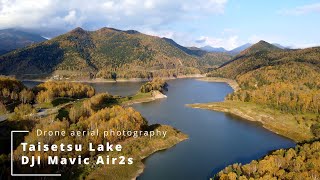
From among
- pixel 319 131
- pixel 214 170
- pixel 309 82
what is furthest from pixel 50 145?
pixel 309 82

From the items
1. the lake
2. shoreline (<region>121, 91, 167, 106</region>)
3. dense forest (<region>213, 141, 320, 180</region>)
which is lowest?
the lake

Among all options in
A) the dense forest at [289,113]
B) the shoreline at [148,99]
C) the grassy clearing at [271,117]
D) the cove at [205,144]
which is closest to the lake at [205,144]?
the cove at [205,144]

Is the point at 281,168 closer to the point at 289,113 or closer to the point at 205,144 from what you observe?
the point at 205,144

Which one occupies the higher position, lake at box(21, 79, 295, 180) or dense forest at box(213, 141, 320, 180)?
dense forest at box(213, 141, 320, 180)

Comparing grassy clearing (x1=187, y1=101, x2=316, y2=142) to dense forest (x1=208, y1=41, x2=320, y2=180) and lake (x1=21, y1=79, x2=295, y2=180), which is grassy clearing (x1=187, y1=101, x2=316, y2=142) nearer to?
dense forest (x1=208, y1=41, x2=320, y2=180)

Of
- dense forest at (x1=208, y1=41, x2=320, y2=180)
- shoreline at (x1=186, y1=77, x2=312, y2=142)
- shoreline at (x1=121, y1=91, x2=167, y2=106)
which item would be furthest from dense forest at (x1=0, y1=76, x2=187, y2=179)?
shoreline at (x1=121, y1=91, x2=167, y2=106)

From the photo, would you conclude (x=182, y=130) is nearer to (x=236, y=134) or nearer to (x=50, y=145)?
(x=236, y=134)

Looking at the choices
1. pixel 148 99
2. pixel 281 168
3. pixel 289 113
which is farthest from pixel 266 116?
pixel 148 99

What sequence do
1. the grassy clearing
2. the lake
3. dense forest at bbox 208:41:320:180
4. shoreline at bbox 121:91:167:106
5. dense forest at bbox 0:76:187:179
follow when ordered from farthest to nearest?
shoreline at bbox 121:91:167:106
the grassy clearing
the lake
dense forest at bbox 0:76:187:179
dense forest at bbox 208:41:320:180
